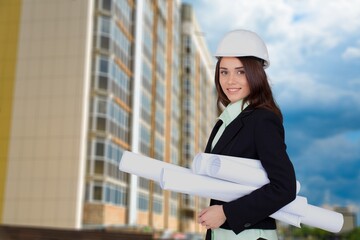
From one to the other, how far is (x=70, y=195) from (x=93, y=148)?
310 centimetres

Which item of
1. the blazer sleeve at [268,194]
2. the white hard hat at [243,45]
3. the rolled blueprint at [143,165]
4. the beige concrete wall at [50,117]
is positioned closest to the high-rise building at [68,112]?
the beige concrete wall at [50,117]

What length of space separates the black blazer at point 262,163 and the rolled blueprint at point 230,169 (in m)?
0.03

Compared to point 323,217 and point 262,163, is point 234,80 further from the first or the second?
point 323,217

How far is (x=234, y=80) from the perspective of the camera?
2.12 meters

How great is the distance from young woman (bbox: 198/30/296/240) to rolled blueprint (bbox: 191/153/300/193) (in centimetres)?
3

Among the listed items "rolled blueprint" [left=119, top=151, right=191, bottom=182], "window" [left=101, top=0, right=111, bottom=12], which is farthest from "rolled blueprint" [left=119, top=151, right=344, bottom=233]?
"window" [left=101, top=0, right=111, bottom=12]

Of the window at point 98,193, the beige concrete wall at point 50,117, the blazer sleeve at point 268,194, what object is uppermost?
the beige concrete wall at point 50,117

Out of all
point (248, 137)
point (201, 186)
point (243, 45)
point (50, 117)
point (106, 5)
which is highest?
point (106, 5)

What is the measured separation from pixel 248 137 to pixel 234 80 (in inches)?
9.8

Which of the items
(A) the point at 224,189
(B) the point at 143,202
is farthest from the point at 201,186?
(B) the point at 143,202

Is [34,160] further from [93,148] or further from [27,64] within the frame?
[27,64]

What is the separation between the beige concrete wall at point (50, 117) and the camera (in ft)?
96.6

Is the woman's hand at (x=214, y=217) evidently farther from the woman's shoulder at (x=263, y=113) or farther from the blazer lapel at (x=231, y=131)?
the woman's shoulder at (x=263, y=113)

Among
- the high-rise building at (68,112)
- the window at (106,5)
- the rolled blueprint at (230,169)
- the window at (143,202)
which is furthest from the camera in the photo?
the window at (143,202)
